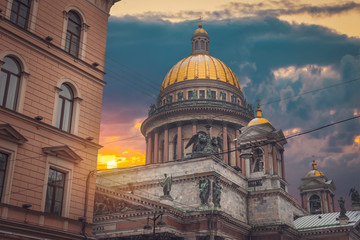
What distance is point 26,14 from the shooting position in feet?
67.9

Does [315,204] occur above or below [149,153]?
below

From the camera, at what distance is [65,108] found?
21.6 meters

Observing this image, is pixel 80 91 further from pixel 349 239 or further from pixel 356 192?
pixel 356 192

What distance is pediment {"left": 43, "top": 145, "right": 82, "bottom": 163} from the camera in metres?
19.9

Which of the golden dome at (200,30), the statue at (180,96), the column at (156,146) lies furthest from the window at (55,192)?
the golden dome at (200,30)

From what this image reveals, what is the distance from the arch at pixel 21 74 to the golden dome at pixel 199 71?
43326 millimetres

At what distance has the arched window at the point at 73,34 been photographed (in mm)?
22672

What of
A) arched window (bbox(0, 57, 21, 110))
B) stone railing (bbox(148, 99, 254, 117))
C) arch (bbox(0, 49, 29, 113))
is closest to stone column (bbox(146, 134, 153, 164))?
stone railing (bbox(148, 99, 254, 117))

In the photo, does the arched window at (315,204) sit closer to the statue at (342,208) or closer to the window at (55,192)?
the statue at (342,208)

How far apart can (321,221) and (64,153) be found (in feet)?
122

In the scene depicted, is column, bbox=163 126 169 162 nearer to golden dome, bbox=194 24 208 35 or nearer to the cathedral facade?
the cathedral facade

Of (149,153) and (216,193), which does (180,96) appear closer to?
(149,153)

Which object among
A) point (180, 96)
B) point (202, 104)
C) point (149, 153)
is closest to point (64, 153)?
point (202, 104)

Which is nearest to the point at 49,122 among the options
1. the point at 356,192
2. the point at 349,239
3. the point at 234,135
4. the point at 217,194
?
the point at 217,194
